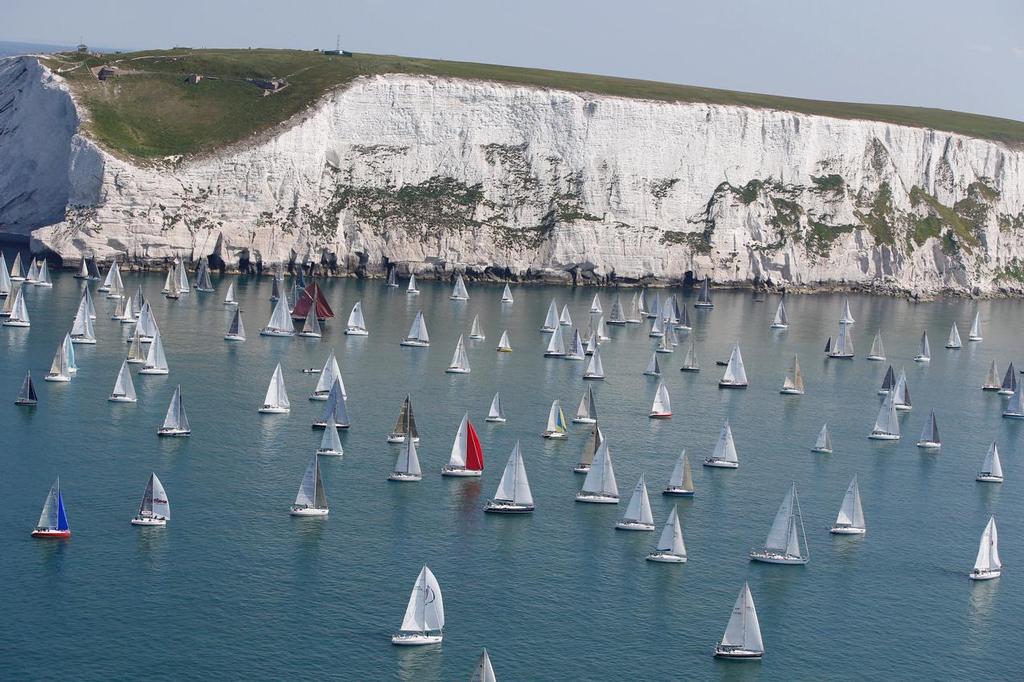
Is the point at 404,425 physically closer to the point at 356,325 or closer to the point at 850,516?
the point at 850,516

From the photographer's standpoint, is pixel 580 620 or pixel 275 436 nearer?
pixel 580 620

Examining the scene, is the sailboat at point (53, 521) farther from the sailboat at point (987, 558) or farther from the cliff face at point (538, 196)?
the cliff face at point (538, 196)

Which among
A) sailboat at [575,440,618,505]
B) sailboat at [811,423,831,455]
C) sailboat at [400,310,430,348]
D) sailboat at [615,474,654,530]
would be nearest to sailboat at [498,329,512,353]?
sailboat at [400,310,430,348]

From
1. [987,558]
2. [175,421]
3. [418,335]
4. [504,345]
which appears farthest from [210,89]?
[987,558]

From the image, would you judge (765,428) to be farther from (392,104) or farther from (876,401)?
(392,104)

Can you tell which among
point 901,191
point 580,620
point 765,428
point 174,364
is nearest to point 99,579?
point 580,620

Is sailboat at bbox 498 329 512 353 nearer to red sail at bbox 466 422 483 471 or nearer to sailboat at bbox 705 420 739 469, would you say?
sailboat at bbox 705 420 739 469

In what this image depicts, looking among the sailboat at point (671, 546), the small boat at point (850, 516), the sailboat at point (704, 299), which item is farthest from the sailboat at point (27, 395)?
the sailboat at point (704, 299)
